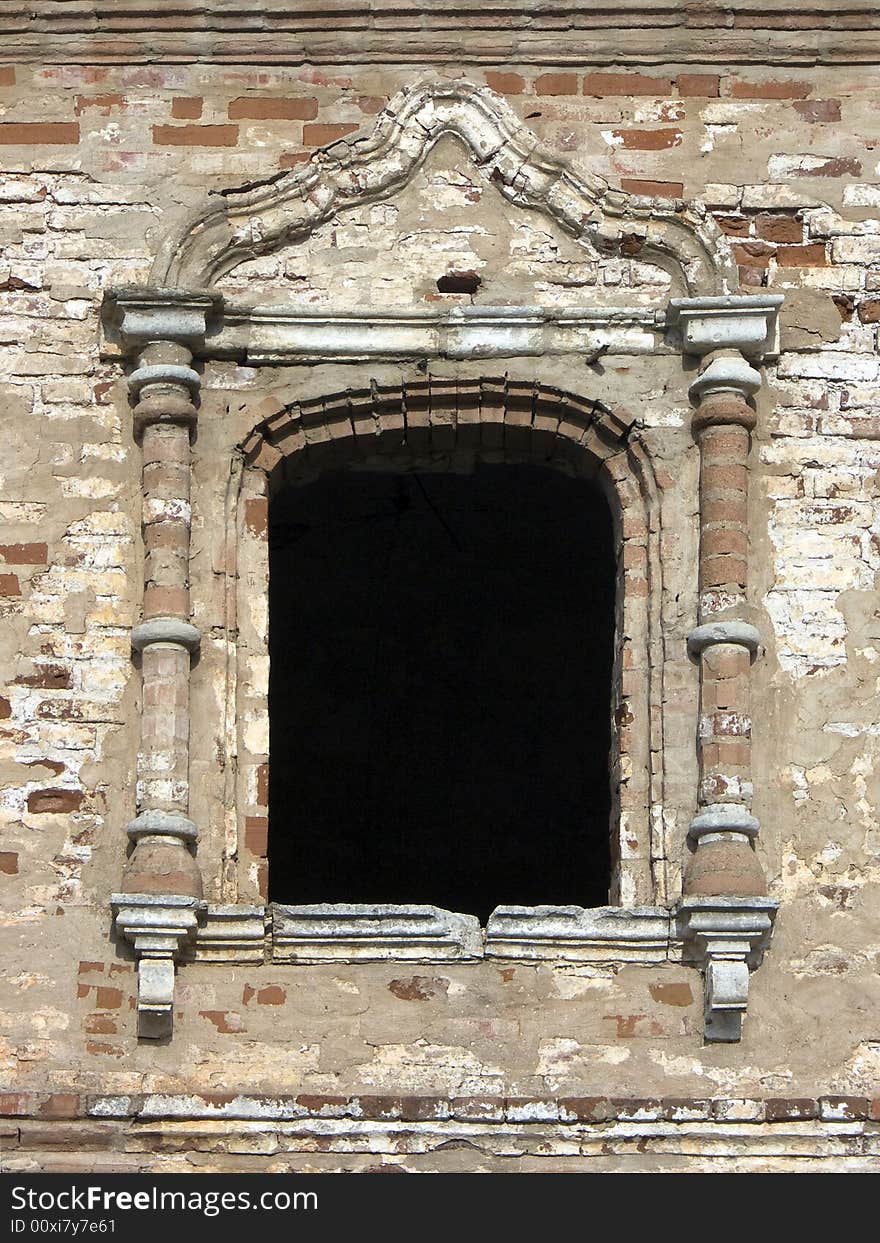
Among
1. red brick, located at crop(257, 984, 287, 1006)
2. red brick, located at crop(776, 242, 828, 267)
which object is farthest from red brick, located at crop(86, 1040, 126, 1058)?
red brick, located at crop(776, 242, 828, 267)

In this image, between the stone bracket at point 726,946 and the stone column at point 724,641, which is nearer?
the stone bracket at point 726,946

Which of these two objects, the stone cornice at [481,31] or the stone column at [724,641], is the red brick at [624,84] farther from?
the stone column at [724,641]

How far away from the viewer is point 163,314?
10234 millimetres

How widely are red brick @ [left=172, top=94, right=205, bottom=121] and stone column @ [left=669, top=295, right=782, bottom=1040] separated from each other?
172 cm

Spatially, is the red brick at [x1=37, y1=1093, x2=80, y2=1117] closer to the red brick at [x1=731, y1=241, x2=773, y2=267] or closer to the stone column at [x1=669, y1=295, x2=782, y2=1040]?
the stone column at [x1=669, y1=295, x2=782, y2=1040]

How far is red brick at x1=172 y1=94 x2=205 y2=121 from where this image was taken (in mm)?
10570

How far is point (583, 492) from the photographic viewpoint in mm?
14312

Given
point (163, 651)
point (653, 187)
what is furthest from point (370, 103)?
point (163, 651)

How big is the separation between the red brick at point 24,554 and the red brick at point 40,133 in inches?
55.0

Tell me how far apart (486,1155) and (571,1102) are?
30 cm

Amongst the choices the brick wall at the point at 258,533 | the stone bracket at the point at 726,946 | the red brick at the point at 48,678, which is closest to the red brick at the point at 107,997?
the brick wall at the point at 258,533

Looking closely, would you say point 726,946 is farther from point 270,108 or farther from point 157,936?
point 270,108

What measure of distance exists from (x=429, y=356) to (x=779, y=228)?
1.24 metres

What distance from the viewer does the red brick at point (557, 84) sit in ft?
34.8
